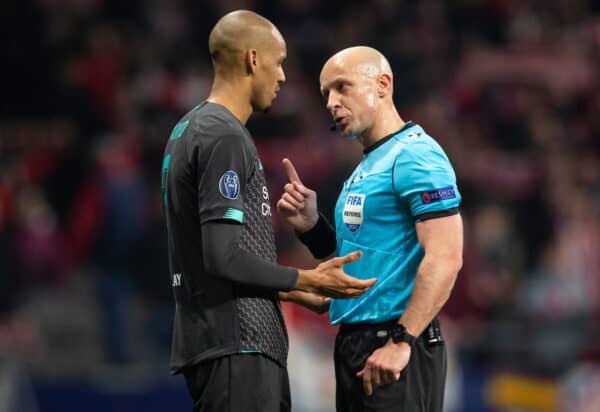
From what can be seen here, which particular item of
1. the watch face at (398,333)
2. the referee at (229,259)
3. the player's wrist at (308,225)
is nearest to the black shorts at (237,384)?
the referee at (229,259)

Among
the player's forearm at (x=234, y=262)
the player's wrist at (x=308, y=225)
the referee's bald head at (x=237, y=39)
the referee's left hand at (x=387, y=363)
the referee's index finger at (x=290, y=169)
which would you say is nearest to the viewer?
the player's forearm at (x=234, y=262)

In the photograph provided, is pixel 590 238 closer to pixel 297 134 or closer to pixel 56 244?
pixel 297 134

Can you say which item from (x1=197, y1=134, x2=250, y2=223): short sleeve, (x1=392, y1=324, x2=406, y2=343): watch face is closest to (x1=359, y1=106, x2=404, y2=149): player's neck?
(x1=197, y1=134, x2=250, y2=223): short sleeve

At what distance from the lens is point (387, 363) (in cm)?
400

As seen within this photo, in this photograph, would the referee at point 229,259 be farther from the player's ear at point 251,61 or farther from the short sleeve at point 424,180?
the short sleeve at point 424,180

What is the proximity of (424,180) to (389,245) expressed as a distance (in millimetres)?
296

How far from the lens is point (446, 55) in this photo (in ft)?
41.2

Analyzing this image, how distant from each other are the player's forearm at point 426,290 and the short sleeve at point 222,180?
0.68 m

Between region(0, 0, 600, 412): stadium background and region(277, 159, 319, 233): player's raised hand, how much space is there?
3780 millimetres

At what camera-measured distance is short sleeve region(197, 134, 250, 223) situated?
3873 mm

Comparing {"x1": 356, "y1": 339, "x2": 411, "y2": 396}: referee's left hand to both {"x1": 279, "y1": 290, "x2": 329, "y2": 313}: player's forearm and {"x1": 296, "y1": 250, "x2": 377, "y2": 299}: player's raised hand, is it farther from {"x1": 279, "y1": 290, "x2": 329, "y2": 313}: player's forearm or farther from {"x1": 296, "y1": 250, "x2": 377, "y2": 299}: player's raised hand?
{"x1": 279, "y1": 290, "x2": 329, "y2": 313}: player's forearm

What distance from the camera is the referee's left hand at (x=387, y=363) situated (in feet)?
13.1

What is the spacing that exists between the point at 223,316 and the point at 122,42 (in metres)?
6.94

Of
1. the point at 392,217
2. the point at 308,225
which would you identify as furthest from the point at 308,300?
the point at 392,217
